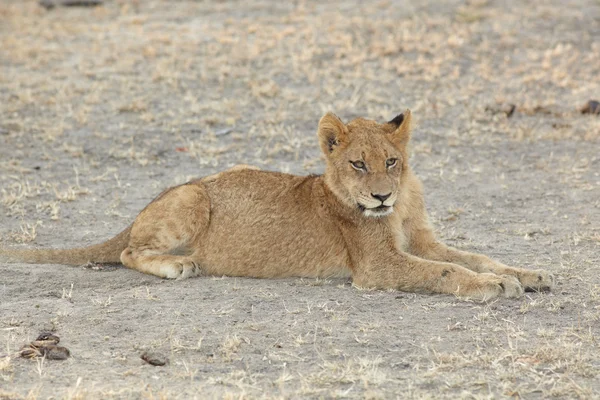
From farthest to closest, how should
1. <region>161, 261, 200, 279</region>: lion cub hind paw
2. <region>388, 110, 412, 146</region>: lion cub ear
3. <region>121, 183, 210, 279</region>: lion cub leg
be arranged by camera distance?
1. <region>121, 183, 210, 279</region>: lion cub leg
2. <region>161, 261, 200, 279</region>: lion cub hind paw
3. <region>388, 110, 412, 146</region>: lion cub ear

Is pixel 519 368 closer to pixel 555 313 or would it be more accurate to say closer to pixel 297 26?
pixel 555 313

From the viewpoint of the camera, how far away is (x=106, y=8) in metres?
17.3

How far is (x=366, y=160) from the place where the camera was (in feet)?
20.6

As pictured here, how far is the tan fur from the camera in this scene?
621cm

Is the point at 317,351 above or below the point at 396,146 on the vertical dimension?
below

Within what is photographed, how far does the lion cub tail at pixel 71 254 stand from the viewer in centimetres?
687

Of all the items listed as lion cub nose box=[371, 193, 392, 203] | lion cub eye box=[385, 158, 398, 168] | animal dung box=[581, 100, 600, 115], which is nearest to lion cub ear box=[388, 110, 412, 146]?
lion cub eye box=[385, 158, 398, 168]

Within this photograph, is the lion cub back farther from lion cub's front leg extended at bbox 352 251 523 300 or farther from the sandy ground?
lion cub's front leg extended at bbox 352 251 523 300

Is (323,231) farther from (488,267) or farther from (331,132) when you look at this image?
(488,267)

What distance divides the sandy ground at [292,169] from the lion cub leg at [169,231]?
6.2 inches

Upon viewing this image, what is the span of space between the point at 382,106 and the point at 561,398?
25.3 ft

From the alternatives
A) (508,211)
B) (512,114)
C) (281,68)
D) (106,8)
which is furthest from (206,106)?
(106,8)

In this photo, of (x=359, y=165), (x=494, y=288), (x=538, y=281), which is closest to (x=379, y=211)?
(x=359, y=165)

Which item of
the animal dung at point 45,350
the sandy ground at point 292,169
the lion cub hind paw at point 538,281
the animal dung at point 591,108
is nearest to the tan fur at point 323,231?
the lion cub hind paw at point 538,281
